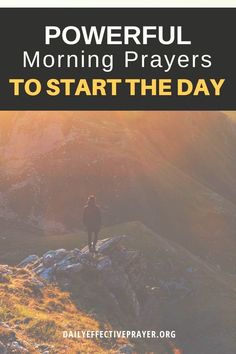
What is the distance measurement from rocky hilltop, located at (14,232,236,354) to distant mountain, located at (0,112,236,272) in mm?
28973

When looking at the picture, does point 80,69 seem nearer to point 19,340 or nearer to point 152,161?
point 19,340

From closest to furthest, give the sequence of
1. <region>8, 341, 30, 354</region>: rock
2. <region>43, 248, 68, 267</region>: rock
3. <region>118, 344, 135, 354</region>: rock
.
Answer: <region>8, 341, 30, 354</region>: rock < <region>118, 344, 135, 354</region>: rock < <region>43, 248, 68, 267</region>: rock

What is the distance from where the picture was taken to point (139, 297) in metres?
41.8

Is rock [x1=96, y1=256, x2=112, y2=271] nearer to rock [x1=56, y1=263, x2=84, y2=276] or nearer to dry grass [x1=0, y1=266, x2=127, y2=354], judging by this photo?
rock [x1=56, y1=263, x2=84, y2=276]

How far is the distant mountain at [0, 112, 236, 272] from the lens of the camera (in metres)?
80.6

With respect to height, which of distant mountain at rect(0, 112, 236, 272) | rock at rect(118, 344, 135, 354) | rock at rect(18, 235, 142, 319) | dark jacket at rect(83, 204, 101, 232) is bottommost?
rock at rect(118, 344, 135, 354)

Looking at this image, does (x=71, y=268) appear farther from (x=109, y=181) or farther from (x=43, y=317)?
(x=109, y=181)

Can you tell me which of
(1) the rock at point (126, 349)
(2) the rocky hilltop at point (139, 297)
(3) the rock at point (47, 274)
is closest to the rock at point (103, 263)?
(2) the rocky hilltop at point (139, 297)

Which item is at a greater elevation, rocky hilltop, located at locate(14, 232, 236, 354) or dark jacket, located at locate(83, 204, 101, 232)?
dark jacket, located at locate(83, 204, 101, 232)

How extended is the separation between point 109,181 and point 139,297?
45.2m

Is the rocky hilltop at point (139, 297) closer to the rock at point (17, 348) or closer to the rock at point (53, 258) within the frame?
the rock at point (53, 258)

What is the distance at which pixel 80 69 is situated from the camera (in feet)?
135

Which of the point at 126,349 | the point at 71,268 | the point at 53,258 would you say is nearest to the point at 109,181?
the point at 53,258

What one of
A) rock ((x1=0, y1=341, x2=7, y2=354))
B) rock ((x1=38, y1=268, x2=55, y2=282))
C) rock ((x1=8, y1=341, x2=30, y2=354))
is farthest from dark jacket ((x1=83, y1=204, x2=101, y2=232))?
rock ((x1=0, y1=341, x2=7, y2=354))
